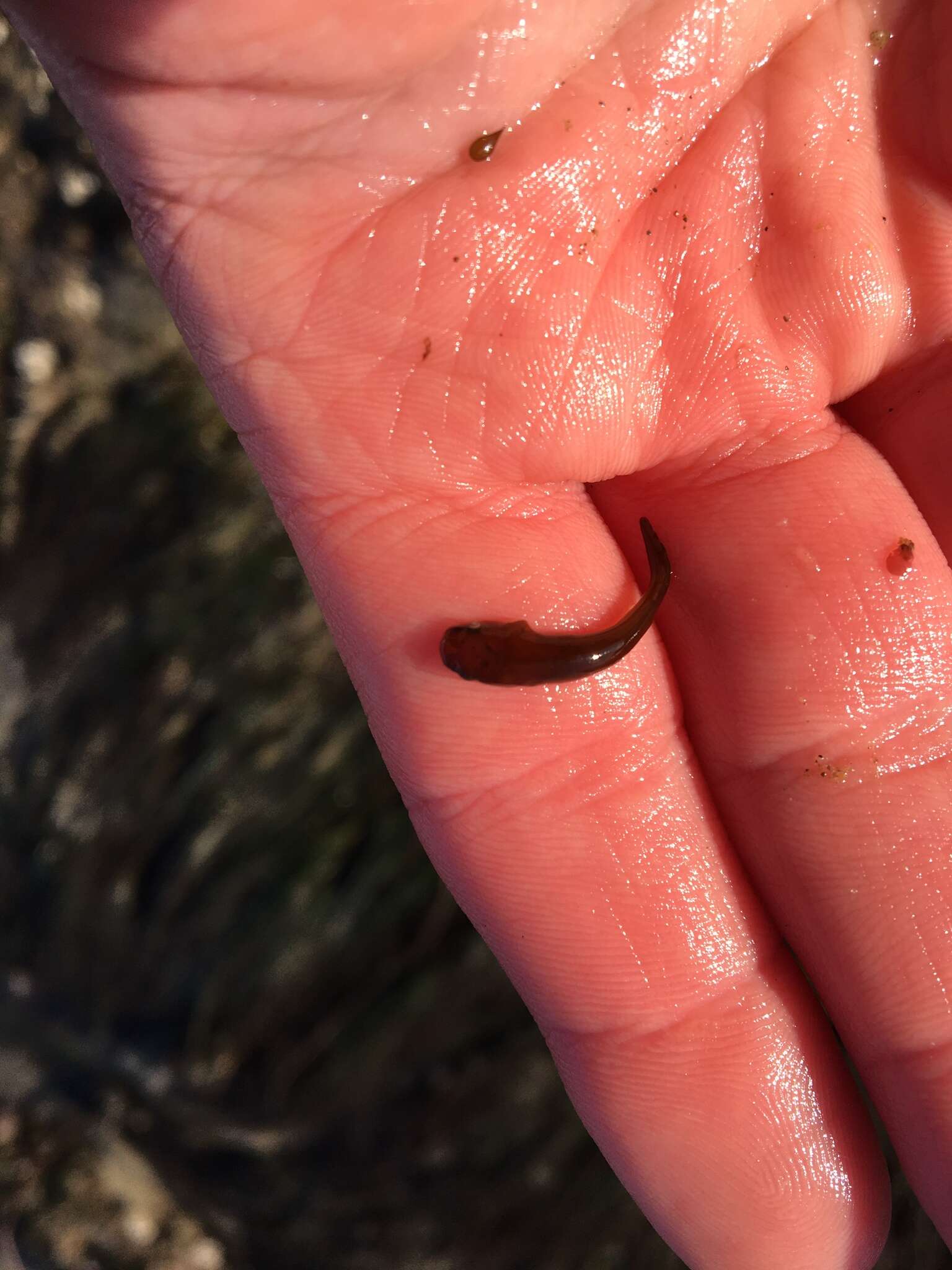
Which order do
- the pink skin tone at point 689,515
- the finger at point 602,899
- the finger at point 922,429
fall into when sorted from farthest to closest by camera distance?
the finger at point 922,429 → the finger at point 602,899 → the pink skin tone at point 689,515

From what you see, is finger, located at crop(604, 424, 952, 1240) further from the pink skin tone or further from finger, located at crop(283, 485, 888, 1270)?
finger, located at crop(283, 485, 888, 1270)

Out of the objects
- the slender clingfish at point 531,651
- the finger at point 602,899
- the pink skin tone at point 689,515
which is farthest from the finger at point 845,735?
the slender clingfish at point 531,651

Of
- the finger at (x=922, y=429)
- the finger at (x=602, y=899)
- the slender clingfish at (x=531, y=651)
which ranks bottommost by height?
the finger at (x=602, y=899)

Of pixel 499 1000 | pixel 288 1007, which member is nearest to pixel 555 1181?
pixel 499 1000

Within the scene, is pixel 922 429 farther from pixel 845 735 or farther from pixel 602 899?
pixel 602 899

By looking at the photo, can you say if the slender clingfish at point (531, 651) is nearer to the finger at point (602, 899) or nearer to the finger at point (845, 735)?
the finger at point (602, 899)

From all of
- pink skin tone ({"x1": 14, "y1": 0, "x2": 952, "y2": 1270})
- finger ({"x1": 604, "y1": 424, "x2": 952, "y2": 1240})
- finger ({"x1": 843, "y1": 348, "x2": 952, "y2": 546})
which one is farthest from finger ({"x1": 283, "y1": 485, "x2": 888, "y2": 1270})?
finger ({"x1": 843, "y1": 348, "x2": 952, "y2": 546})

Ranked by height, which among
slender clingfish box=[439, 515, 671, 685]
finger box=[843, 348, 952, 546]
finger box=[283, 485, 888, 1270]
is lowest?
finger box=[283, 485, 888, 1270]
